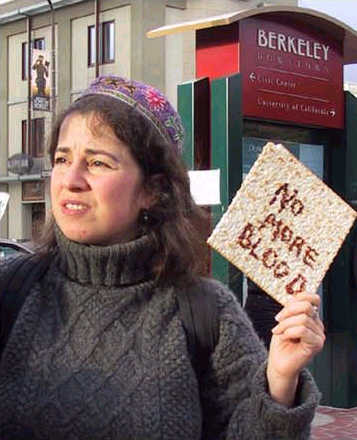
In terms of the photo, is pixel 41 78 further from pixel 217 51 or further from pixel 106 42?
pixel 217 51

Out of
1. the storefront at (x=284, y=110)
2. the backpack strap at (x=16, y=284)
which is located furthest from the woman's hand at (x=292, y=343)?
the storefront at (x=284, y=110)

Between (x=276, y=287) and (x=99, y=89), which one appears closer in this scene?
(x=276, y=287)

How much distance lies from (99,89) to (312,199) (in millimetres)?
573

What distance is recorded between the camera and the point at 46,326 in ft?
5.98

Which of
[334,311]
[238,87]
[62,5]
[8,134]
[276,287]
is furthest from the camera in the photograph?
[8,134]

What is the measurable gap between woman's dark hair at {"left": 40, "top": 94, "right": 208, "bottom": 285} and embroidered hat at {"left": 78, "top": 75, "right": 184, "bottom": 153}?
0.02 m

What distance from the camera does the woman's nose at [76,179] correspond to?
1781 mm

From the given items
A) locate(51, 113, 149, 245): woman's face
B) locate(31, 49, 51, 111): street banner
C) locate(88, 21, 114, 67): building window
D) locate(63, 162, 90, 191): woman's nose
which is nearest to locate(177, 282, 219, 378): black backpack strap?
locate(51, 113, 149, 245): woman's face

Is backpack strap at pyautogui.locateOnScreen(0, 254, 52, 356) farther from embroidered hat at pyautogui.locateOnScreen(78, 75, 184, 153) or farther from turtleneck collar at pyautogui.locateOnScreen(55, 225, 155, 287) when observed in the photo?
embroidered hat at pyautogui.locateOnScreen(78, 75, 184, 153)

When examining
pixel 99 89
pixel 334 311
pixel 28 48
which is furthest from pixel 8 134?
pixel 99 89

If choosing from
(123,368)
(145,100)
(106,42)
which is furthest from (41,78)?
(123,368)

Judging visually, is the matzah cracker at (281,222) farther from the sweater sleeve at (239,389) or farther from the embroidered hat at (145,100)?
the embroidered hat at (145,100)

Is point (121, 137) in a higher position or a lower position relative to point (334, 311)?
higher

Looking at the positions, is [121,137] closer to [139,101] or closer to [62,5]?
[139,101]
